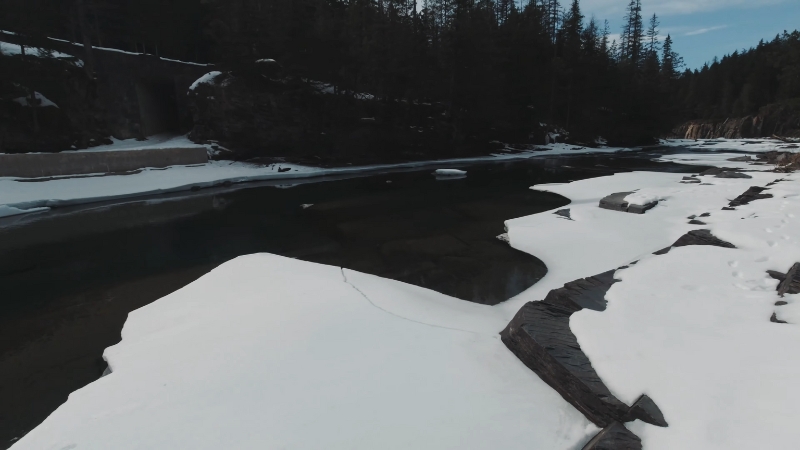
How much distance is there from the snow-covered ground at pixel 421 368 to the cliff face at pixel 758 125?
66054 mm

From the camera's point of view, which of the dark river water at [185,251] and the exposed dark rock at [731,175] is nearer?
the dark river water at [185,251]

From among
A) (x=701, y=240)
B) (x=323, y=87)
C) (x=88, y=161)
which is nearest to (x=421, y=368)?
(x=701, y=240)

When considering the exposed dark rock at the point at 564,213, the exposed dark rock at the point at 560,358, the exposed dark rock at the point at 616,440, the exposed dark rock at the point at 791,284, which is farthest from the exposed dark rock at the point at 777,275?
the exposed dark rock at the point at 564,213

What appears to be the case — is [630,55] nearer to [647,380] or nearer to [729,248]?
[729,248]

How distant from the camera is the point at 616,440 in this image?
2688mm

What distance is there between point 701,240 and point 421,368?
594 centimetres

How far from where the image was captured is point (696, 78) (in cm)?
8281

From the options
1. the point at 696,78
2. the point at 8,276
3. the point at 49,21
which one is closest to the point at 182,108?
the point at 49,21

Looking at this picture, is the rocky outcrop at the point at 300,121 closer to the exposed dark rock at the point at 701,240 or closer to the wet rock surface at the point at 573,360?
the exposed dark rock at the point at 701,240

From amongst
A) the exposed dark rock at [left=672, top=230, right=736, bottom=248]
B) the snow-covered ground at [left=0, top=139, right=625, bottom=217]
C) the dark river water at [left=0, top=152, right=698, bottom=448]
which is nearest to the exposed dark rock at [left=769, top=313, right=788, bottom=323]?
the exposed dark rock at [left=672, top=230, right=736, bottom=248]

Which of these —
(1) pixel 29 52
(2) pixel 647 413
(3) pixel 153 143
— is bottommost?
(2) pixel 647 413

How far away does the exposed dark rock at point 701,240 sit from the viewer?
6.49 m

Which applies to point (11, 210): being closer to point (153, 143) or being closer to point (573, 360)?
point (153, 143)

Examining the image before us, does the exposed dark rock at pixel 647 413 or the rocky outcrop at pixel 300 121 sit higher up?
the rocky outcrop at pixel 300 121
